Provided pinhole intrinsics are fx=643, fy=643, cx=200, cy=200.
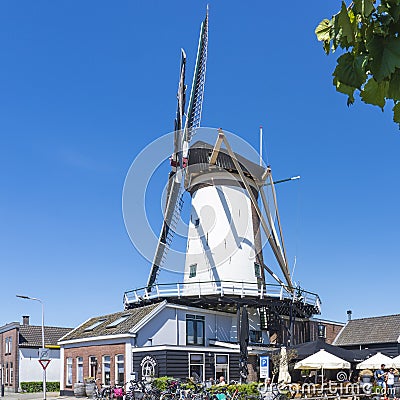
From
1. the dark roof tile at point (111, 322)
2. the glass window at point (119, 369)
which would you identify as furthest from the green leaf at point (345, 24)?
the glass window at point (119, 369)

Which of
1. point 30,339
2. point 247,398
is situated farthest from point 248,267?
point 30,339

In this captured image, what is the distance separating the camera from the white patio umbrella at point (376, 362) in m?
25.1

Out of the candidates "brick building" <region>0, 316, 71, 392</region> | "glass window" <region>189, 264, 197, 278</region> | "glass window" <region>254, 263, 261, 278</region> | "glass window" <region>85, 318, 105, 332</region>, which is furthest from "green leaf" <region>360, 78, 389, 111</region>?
"brick building" <region>0, 316, 71, 392</region>

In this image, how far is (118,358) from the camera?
95.0ft

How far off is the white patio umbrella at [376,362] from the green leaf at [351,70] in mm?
24566

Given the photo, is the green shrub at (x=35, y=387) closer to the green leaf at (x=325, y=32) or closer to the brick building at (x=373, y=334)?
the brick building at (x=373, y=334)

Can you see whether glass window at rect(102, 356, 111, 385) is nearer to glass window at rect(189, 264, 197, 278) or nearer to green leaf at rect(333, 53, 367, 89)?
glass window at rect(189, 264, 197, 278)

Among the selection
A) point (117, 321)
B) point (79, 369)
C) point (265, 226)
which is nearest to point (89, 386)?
point (79, 369)

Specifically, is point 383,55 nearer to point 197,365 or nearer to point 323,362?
point 323,362

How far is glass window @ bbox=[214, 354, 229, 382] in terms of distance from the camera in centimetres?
2934

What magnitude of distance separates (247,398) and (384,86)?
20.0 meters

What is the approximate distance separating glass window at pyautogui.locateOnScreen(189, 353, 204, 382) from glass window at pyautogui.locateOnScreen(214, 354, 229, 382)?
3.14 ft

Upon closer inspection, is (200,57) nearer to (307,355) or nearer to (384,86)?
(307,355)

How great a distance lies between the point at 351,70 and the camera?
2363 mm
